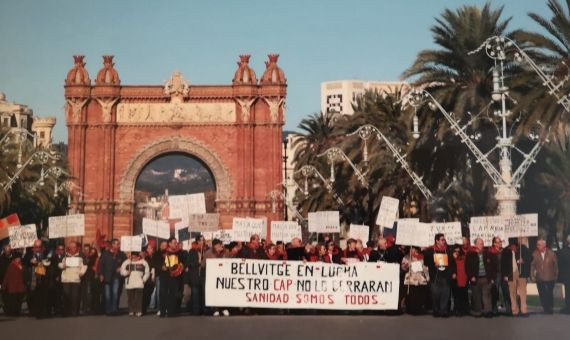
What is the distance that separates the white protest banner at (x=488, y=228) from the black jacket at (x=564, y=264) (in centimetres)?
142

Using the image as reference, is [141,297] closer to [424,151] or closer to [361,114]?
[424,151]

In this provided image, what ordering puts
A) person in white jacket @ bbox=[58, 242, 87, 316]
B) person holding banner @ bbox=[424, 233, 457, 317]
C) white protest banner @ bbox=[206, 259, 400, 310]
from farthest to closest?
person in white jacket @ bbox=[58, 242, 87, 316], white protest banner @ bbox=[206, 259, 400, 310], person holding banner @ bbox=[424, 233, 457, 317]

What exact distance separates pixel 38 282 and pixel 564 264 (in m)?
12.1

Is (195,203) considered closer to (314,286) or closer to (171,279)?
(171,279)

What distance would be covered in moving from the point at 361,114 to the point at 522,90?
15124 mm

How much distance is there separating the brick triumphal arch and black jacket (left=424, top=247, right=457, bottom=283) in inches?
1596

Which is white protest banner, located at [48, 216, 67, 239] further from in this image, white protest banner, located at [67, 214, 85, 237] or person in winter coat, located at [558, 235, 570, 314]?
person in winter coat, located at [558, 235, 570, 314]

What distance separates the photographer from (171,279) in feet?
62.4

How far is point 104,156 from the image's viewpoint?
60500 millimetres

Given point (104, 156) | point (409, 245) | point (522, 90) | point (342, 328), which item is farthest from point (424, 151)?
point (104, 156)

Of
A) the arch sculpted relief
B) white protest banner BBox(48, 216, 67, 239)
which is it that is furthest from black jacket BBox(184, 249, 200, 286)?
the arch sculpted relief

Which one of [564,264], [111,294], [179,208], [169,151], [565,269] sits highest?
[169,151]

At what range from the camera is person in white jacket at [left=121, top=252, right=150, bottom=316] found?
19375 mm

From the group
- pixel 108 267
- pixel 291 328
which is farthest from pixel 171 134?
pixel 291 328
